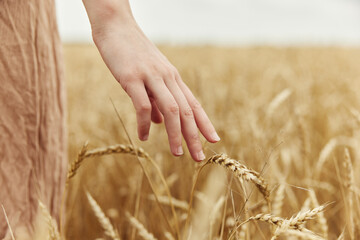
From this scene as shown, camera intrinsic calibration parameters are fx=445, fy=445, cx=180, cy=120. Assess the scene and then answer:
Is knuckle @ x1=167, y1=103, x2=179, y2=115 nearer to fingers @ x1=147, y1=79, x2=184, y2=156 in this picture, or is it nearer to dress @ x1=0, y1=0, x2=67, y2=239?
fingers @ x1=147, y1=79, x2=184, y2=156

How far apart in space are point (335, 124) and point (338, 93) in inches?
32.5

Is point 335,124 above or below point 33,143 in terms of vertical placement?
below

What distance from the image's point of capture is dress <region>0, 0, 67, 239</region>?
2.48 feet

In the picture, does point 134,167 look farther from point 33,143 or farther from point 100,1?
point 100,1

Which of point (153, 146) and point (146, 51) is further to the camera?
point (153, 146)

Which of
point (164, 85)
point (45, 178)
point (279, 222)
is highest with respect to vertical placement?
point (164, 85)

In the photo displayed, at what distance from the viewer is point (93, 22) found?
68 cm

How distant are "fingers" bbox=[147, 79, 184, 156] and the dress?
27 cm

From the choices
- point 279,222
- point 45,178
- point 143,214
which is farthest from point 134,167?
point 279,222

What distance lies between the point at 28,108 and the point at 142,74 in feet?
0.88

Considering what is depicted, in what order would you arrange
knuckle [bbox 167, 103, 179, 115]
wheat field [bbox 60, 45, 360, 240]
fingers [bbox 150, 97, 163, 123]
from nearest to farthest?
knuckle [bbox 167, 103, 179, 115] < fingers [bbox 150, 97, 163, 123] < wheat field [bbox 60, 45, 360, 240]

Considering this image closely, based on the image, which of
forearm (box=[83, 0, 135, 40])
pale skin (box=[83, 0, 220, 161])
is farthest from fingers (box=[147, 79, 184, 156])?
forearm (box=[83, 0, 135, 40])

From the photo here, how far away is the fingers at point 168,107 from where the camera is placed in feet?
2.10

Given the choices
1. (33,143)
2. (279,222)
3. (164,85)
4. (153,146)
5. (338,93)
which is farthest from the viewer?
(338,93)
